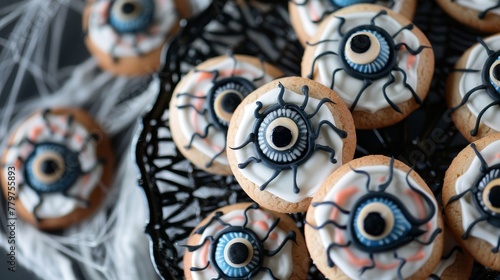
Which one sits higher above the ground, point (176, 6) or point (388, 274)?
point (176, 6)

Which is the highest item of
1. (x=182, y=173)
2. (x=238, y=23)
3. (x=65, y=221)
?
(x=238, y=23)

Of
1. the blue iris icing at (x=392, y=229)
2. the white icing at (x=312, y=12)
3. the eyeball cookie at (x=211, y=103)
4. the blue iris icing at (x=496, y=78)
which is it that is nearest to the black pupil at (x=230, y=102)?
the eyeball cookie at (x=211, y=103)

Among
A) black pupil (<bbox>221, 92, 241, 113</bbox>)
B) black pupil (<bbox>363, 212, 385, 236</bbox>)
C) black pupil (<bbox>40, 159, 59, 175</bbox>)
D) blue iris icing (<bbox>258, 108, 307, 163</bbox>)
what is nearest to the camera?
black pupil (<bbox>363, 212, 385, 236</bbox>)

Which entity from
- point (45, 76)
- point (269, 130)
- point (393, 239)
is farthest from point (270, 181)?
point (45, 76)

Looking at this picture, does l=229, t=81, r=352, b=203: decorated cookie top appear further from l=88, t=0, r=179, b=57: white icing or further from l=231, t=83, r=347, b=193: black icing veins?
l=88, t=0, r=179, b=57: white icing

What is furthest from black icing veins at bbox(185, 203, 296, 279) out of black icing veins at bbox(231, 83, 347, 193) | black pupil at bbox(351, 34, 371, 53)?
black pupil at bbox(351, 34, 371, 53)

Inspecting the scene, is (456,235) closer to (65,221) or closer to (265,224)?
(265,224)
